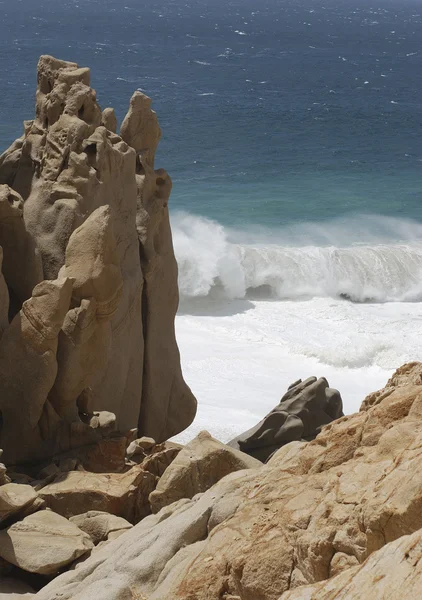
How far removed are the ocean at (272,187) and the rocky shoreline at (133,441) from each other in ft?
14.7

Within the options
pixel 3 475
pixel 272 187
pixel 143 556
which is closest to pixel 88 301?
pixel 3 475

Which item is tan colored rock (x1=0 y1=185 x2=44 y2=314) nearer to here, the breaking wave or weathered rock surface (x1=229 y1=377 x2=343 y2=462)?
weathered rock surface (x1=229 y1=377 x2=343 y2=462)

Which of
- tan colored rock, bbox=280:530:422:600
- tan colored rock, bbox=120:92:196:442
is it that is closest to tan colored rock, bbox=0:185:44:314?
tan colored rock, bbox=120:92:196:442

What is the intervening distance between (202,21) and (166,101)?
178ft

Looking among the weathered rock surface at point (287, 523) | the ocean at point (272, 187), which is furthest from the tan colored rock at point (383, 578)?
the ocean at point (272, 187)

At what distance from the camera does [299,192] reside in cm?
4319

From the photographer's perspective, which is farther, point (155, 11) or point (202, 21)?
point (155, 11)

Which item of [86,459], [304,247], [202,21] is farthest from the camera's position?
[202,21]

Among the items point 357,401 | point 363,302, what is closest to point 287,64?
point 363,302

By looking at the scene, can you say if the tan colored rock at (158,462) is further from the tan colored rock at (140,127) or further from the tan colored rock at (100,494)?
the tan colored rock at (140,127)

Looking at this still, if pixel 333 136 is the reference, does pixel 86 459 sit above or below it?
above

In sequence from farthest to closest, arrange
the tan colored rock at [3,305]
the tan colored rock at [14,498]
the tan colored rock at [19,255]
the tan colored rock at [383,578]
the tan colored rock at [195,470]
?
the tan colored rock at [19,255], the tan colored rock at [3,305], the tan colored rock at [195,470], the tan colored rock at [14,498], the tan colored rock at [383,578]

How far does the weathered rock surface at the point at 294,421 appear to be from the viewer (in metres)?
13.1

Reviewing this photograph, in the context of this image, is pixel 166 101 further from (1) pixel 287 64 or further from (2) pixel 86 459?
(2) pixel 86 459
